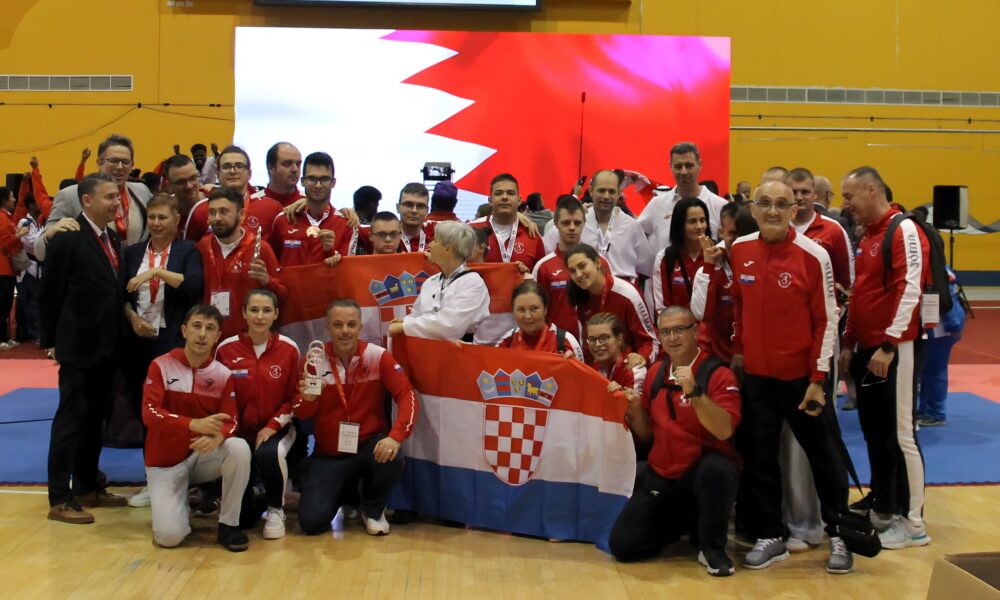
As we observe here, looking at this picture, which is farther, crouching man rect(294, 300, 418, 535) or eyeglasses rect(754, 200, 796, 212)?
crouching man rect(294, 300, 418, 535)

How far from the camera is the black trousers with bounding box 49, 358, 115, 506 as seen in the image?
5.45 m

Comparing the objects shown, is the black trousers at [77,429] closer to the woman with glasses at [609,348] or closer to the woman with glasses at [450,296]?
the woman with glasses at [450,296]

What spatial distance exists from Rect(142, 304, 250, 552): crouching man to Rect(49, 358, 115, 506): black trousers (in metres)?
0.65

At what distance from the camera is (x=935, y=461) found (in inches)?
273

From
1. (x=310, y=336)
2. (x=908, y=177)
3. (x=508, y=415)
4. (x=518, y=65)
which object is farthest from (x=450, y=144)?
(x=508, y=415)

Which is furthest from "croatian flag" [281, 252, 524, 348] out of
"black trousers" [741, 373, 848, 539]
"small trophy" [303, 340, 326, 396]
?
"black trousers" [741, 373, 848, 539]

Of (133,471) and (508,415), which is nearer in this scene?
(508,415)

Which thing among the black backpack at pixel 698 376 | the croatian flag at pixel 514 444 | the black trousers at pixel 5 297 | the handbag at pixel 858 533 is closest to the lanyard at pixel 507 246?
the croatian flag at pixel 514 444

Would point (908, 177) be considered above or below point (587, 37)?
below

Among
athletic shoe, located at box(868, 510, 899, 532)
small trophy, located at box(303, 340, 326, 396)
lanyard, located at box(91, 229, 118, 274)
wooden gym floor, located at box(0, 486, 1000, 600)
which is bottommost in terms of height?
wooden gym floor, located at box(0, 486, 1000, 600)

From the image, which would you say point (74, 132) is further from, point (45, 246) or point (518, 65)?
point (45, 246)

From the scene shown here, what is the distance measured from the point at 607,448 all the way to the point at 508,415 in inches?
23.9

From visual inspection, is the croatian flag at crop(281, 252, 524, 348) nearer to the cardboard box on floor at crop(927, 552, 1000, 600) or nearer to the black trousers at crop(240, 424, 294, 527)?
the black trousers at crop(240, 424, 294, 527)

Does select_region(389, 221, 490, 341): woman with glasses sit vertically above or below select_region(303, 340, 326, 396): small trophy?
above
